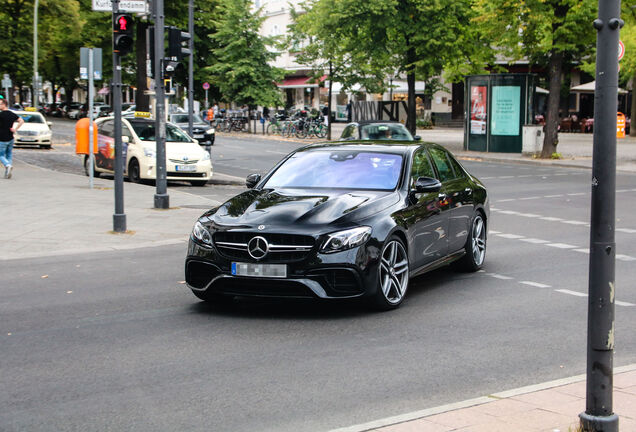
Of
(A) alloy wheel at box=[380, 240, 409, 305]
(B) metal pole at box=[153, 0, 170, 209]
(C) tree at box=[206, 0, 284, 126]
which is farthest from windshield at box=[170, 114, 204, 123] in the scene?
(A) alloy wheel at box=[380, 240, 409, 305]

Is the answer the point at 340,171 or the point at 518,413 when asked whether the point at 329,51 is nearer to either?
the point at 340,171

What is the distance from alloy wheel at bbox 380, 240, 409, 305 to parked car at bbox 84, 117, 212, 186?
45.4ft

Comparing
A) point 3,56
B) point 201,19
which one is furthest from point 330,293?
point 201,19

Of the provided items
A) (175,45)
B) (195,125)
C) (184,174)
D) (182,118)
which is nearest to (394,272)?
(175,45)

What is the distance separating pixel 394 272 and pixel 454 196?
1.83 metres

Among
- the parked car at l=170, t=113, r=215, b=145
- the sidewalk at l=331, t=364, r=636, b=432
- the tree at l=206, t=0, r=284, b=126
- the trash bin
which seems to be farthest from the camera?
the tree at l=206, t=0, r=284, b=126

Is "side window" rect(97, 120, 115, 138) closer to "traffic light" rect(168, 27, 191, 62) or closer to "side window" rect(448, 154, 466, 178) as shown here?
"traffic light" rect(168, 27, 191, 62)

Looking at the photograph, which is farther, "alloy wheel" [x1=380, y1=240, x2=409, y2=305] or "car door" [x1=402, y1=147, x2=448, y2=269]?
"car door" [x1=402, y1=147, x2=448, y2=269]

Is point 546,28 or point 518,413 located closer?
point 518,413

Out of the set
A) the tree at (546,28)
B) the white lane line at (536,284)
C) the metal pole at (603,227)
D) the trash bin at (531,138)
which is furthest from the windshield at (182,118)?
the metal pole at (603,227)

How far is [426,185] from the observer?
8.24 metres

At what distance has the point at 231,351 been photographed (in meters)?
6.33

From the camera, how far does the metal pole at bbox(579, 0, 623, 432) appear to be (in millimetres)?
3959

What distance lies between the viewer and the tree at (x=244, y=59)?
55.9 m
